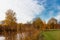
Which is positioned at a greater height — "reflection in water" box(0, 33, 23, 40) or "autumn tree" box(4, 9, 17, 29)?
"autumn tree" box(4, 9, 17, 29)

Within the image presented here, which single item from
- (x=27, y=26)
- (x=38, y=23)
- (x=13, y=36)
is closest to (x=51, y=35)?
(x=38, y=23)

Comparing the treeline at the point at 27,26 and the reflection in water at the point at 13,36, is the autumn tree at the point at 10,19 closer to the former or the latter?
the treeline at the point at 27,26

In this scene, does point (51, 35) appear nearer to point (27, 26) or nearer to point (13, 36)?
point (27, 26)

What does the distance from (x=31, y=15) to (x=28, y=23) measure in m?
0.15

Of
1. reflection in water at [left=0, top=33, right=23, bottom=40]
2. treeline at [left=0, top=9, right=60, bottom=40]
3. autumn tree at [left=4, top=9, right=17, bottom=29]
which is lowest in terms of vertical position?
reflection in water at [left=0, top=33, right=23, bottom=40]

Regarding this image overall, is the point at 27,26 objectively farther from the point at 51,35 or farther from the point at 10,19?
the point at 51,35

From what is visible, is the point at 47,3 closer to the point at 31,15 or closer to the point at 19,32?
the point at 31,15

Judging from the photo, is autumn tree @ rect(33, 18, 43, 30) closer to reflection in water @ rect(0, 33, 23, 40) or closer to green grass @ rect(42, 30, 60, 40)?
green grass @ rect(42, 30, 60, 40)

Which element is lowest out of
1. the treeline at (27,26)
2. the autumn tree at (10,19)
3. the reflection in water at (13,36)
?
the reflection in water at (13,36)

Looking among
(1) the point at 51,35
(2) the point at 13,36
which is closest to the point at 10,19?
(2) the point at 13,36

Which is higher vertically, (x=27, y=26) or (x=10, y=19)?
(x=10, y=19)

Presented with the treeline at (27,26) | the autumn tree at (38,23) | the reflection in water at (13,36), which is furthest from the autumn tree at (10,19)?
the autumn tree at (38,23)

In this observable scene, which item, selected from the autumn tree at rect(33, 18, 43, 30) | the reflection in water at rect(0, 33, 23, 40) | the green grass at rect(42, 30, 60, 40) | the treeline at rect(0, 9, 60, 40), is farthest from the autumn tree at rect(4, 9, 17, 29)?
the green grass at rect(42, 30, 60, 40)

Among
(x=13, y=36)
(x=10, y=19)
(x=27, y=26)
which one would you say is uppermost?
(x=10, y=19)
